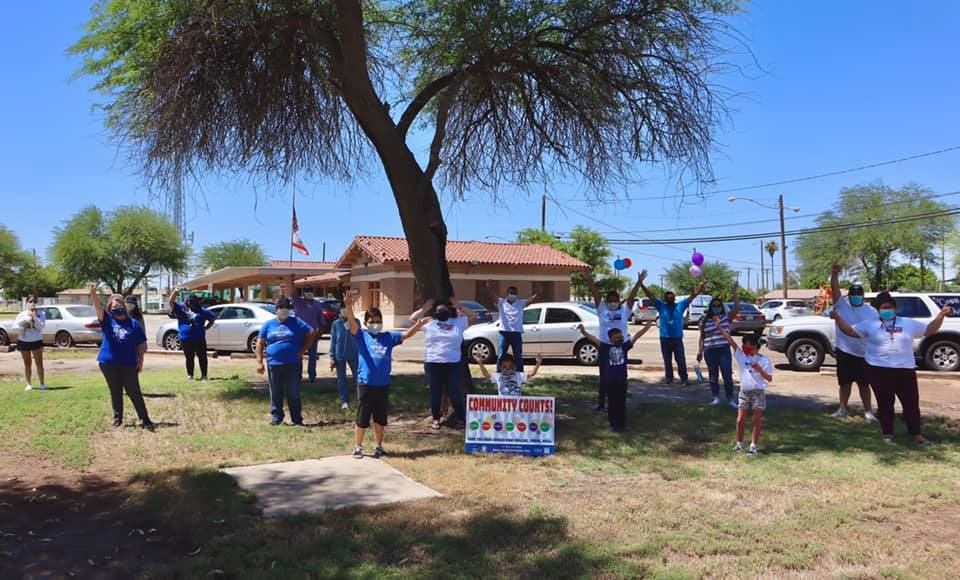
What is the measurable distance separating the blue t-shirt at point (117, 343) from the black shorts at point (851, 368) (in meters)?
8.76

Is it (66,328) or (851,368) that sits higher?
(66,328)

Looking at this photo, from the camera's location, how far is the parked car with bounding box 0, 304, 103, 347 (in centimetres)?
2152

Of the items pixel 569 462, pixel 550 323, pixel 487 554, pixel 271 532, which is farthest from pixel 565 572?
pixel 550 323

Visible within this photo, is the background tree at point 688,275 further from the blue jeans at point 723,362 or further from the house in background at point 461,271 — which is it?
the blue jeans at point 723,362

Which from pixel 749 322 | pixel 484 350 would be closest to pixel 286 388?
pixel 484 350

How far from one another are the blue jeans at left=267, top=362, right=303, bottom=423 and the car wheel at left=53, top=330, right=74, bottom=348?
53.2ft

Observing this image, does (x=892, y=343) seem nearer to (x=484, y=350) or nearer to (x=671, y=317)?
(x=671, y=317)

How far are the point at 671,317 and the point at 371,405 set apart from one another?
6341 millimetres

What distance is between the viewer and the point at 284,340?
877 centimetres

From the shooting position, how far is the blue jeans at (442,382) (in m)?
8.45

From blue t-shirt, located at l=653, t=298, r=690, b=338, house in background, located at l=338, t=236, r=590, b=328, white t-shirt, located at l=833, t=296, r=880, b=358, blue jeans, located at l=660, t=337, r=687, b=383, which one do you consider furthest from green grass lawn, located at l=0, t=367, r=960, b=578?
house in background, located at l=338, t=236, r=590, b=328

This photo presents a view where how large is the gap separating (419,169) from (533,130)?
245 centimetres

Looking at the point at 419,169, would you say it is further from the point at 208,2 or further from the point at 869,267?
the point at 869,267

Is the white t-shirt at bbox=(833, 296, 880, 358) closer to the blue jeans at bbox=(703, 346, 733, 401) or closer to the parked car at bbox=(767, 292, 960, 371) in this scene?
the blue jeans at bbox=(703, 346, 733, 401)
